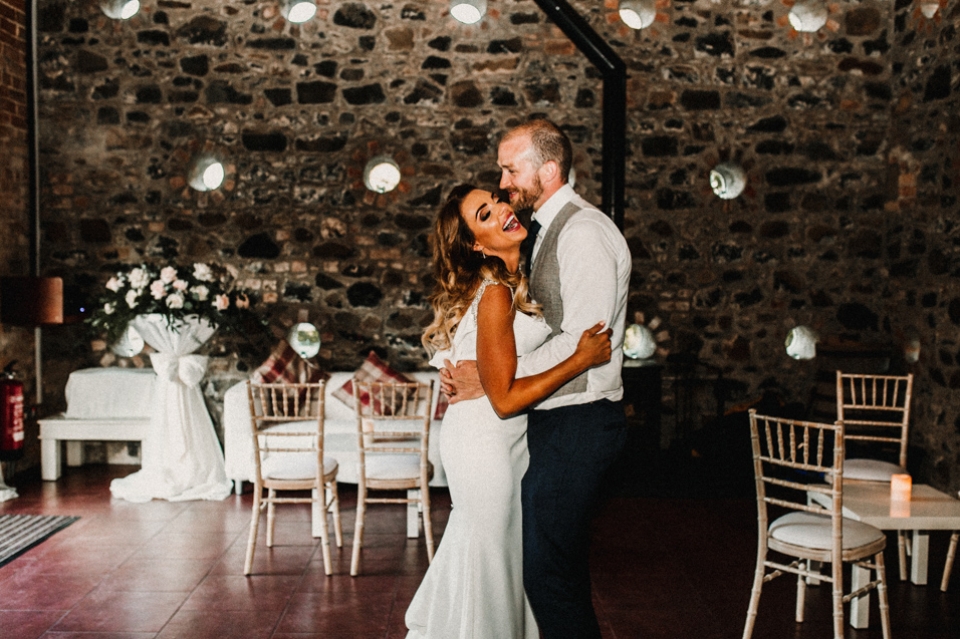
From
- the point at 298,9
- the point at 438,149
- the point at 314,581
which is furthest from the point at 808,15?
the point at 314,581

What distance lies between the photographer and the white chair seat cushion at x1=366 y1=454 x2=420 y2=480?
14.3 ft

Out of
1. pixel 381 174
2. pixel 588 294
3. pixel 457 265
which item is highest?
pixel 381 174

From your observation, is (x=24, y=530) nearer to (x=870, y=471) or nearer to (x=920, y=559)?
(x=870, y=471)

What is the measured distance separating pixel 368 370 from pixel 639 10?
11.7 feet

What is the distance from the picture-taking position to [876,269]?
6773 millimetres

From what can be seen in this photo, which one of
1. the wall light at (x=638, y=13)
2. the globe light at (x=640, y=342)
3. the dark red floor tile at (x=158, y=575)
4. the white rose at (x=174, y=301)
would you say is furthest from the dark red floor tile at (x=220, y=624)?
the wall light at (x=638, y=13)

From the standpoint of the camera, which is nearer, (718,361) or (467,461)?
(467,461)

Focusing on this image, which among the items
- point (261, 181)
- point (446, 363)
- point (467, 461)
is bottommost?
point (467, 461)

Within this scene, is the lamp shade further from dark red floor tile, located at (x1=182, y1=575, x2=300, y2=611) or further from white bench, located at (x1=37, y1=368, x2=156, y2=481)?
dark red floor tile, located at (x1=182, y1=575, x2=300, y2=611)

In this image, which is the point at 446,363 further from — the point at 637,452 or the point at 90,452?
the point at 90,452

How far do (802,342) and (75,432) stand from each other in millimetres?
5674

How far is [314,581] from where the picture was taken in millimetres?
4094

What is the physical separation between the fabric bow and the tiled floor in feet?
2.74

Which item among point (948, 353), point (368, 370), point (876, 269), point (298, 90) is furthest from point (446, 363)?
point (876, 269)
